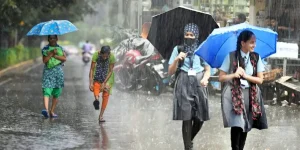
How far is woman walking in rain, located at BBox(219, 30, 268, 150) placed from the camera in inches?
301

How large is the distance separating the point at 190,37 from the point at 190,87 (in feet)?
1.98

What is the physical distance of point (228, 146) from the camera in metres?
9.42

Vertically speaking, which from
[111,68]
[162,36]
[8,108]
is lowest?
[8,108]

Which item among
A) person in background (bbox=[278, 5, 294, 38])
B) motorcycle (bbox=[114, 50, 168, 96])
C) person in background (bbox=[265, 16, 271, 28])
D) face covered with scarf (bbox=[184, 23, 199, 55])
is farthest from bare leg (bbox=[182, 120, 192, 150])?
person in background (bbox=[278, 5, 294, 38])

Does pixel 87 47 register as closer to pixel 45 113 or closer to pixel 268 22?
pixel 268 22

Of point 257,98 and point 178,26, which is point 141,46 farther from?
point 257,98

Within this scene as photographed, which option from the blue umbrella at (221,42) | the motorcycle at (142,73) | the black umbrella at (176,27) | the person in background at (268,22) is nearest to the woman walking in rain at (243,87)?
the blue umbrella at (221,42)

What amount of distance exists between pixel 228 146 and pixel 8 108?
602 centimetres

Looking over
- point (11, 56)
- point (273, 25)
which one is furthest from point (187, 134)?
point (11, 56)

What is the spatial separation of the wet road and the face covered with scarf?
1.38 m

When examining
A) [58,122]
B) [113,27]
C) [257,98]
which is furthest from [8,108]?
[113,27]

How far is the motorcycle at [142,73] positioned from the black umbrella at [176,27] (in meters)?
8.48

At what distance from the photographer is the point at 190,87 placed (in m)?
8.63

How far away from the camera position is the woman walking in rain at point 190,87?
8.62 metres
